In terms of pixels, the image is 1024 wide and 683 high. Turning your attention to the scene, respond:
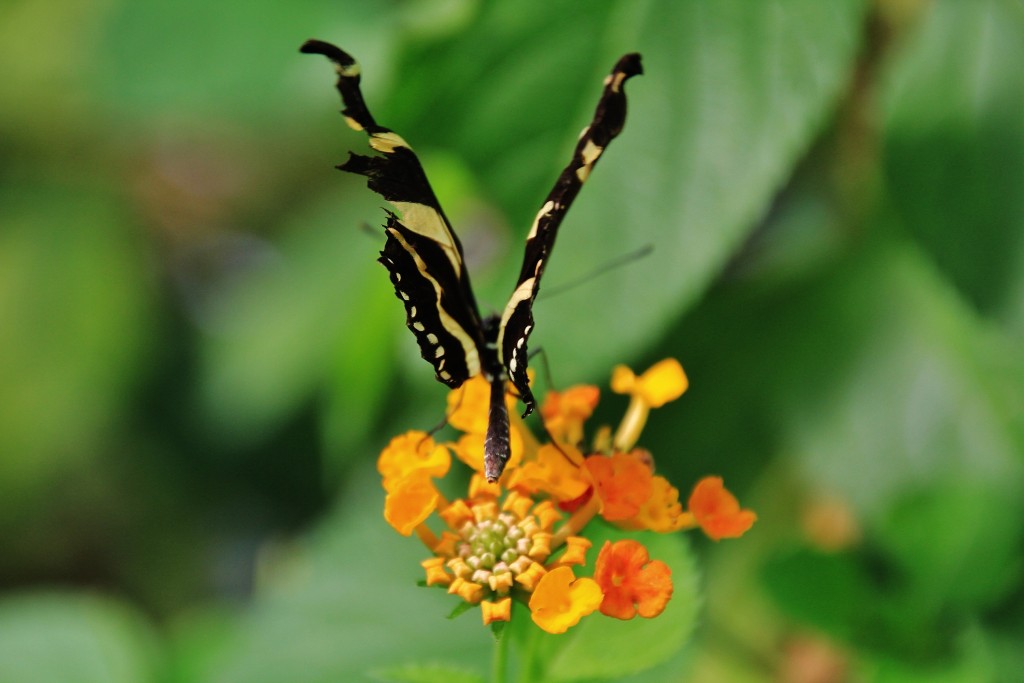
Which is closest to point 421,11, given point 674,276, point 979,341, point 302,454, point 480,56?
point 480,56

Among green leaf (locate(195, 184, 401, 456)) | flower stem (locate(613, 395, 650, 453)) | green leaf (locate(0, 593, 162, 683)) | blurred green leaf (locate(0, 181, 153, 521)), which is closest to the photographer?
flower stem (locate(613, 395, 650, 453))

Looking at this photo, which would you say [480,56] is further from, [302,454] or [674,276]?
[302,454]

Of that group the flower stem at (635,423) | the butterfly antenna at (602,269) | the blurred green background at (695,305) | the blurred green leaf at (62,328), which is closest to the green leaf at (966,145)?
the blurred green background at (695,305)

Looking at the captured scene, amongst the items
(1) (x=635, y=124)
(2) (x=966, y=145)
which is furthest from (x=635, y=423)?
(2) (x=966, y=145)

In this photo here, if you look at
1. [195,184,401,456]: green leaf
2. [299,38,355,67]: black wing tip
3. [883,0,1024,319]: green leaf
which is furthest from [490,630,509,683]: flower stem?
[195,184,401,456]: green leaf

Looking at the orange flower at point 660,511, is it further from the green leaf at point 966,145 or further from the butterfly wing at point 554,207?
the green leaf at point 966,145

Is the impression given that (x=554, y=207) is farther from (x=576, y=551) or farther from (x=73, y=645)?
(x=73, y=645)

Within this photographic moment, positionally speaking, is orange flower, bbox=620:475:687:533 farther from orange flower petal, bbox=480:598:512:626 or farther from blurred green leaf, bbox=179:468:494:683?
blurred green leaf, bbox=179:468:494:683
